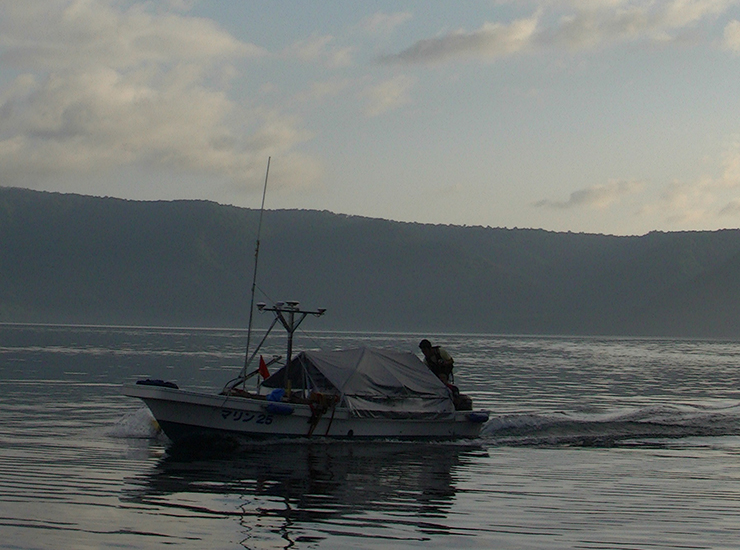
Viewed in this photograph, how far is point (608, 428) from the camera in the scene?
1390 inches

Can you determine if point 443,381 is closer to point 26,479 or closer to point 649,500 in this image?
point 649,500

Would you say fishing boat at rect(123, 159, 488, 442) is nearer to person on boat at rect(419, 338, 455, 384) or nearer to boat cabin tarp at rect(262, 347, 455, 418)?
boat cabin tarp at rect(262, 347, 455, 418)

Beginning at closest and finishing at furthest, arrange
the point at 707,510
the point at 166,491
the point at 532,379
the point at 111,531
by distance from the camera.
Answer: the point at 111,531 < the point at 707,510 < the point at 166,491 < the point at 532,379

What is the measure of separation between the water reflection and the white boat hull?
1.29ft

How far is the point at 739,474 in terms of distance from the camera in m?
24.9

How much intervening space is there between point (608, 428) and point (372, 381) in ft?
31.0

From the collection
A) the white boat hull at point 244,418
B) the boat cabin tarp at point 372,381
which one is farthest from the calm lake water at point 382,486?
the boat cabin tarp at point 372,381

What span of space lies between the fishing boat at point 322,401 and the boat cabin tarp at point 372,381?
28mm

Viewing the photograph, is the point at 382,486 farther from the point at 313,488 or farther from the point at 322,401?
the point at 322,401

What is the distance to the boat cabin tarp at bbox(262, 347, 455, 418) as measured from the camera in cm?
2994

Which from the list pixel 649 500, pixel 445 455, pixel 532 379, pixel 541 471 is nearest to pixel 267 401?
pixel 445 455

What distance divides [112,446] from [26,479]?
6.73 m

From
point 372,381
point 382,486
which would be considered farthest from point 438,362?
point 382,486

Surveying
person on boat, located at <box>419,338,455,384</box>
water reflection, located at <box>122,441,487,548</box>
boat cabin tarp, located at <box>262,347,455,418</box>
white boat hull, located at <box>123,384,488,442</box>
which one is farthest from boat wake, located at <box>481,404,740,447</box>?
white boat hull, located at <box>123,384,488,442</box>
